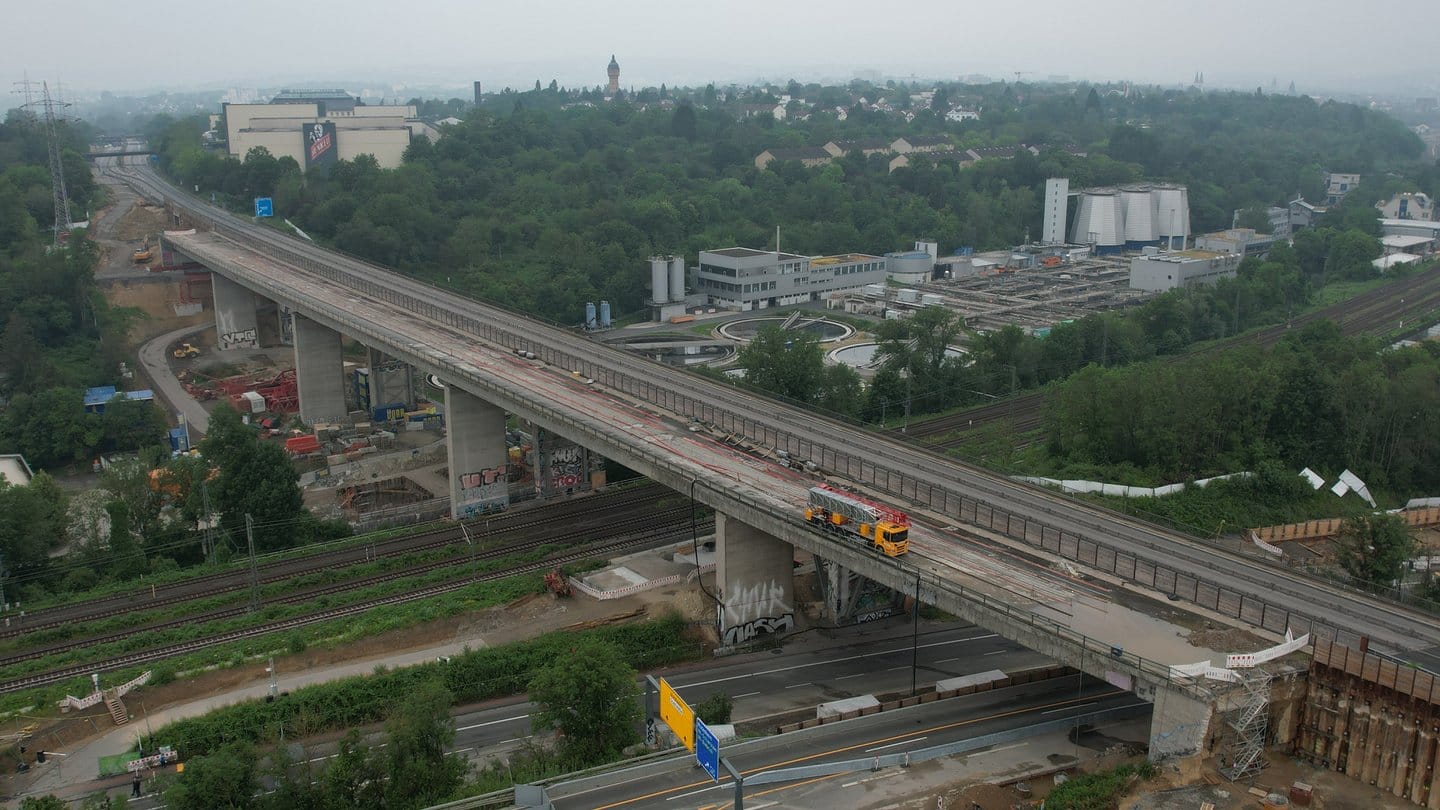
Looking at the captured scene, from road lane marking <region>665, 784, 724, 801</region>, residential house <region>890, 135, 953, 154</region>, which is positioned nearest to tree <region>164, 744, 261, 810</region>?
road lane marking <region>665, 784, 724, 801</region>

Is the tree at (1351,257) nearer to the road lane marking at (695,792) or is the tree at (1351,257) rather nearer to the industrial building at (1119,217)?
the industrial building at (1119,217)

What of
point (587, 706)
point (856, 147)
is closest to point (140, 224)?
point (587, 706)

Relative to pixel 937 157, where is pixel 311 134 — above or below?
above

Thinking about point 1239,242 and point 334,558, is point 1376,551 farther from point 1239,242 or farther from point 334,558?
point 1239,242

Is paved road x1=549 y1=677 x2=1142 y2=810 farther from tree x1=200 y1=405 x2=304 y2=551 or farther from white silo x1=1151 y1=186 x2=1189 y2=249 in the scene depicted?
white silo x1=1151 y1=186 x2=1189 y2=249

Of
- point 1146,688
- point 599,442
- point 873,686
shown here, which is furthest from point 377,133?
point 1146,688

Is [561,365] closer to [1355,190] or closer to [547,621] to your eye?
[547,621]
